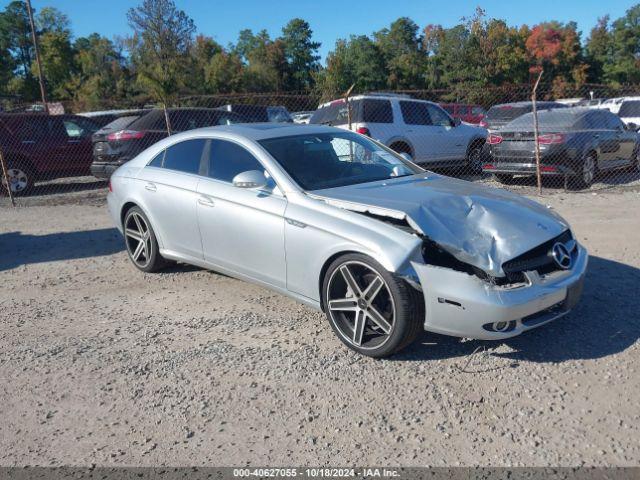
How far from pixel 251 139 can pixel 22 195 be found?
9640 millimetres

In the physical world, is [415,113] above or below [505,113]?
above

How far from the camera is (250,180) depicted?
14.7ft

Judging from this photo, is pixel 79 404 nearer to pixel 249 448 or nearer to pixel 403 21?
pixel 249 448

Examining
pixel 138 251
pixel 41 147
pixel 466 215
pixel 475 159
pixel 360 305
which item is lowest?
pixel 475 159

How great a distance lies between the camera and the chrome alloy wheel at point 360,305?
3.83 m

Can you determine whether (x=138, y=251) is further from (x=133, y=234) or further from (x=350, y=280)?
(x=350, y=280)

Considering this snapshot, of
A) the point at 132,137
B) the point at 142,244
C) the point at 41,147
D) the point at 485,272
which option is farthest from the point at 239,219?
the point at 41,147

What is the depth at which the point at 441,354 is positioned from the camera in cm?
396

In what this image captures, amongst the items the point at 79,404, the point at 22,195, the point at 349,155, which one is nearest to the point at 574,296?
the point at 349,155

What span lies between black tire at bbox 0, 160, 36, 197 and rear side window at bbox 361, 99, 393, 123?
7.31 m

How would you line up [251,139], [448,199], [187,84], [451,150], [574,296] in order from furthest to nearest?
1. [187,84]
2. [451,150]
3. [251,139]
4. [448,199]
5. [574,296]

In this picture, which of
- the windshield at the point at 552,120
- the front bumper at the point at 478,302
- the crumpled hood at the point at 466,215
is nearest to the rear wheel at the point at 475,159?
the windshield at the point at 552,120

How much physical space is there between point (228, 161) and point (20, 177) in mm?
9394

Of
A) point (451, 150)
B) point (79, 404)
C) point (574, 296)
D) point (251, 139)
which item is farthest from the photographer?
point (451, 150)
